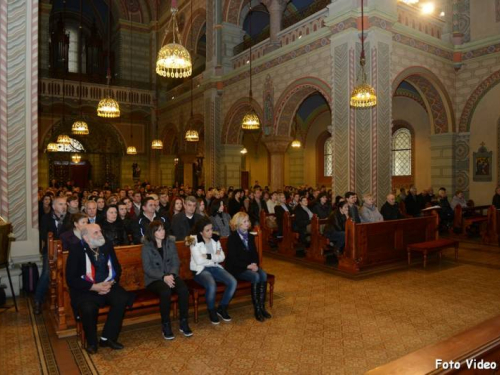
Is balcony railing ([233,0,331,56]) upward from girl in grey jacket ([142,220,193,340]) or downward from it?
upward

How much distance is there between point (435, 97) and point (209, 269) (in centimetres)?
1136

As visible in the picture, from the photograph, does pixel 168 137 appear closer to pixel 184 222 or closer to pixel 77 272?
pixel 184 222

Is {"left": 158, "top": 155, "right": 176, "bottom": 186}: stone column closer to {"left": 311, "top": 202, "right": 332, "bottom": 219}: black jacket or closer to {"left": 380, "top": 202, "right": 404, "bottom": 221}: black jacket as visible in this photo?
{"left": 311, "top": 202, "right": 332, "bottom": 219}: black jacket

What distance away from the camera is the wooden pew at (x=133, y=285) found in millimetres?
4816

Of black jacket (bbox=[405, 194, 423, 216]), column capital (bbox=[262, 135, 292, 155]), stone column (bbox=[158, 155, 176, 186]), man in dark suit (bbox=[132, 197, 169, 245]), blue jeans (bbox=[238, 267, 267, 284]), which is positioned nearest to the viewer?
blue jeans (bbox=[238, 267, 267, 284])

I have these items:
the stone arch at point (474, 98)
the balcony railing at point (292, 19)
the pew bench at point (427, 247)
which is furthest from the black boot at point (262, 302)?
the stone arch at point (474, 98)

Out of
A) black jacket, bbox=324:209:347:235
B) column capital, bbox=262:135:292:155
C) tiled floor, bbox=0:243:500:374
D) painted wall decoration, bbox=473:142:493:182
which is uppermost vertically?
column capital, bbox=262:135:292:155

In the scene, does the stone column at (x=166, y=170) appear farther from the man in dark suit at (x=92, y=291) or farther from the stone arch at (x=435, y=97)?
the man in dark suit at (x=92, y=291)

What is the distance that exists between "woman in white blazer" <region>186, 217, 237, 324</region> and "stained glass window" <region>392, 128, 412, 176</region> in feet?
43.8

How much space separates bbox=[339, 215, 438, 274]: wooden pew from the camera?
7723 millimetres

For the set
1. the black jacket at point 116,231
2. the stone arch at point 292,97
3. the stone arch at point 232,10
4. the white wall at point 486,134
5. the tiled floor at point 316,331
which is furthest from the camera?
the stone arch at point 232,10

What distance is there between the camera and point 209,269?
5410mm

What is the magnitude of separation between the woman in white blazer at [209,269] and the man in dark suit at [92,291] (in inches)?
39.8

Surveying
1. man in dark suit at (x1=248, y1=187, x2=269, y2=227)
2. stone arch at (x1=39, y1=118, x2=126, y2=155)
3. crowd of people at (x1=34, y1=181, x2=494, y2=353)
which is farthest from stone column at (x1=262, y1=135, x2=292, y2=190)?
stone arch at (x1=39, y1=118, x2=126, y2=155)
